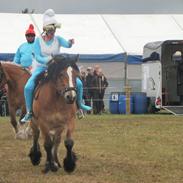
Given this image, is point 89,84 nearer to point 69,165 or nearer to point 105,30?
A: point 105,30

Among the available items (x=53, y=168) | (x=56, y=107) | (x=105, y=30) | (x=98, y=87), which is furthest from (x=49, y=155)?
(x=105, y=30)

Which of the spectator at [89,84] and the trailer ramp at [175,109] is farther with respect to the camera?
the spectator at [89,84]

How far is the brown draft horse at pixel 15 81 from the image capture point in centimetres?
1232

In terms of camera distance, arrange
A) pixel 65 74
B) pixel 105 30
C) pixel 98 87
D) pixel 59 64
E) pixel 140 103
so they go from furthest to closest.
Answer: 1. pixel 105 30
2. pixel 140 103
3. pixel 98 87
4. pixel 59 64
5. pixel 65 74

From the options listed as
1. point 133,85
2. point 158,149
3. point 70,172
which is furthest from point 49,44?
point 133,85

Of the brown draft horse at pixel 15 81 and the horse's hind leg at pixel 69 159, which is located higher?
the brown draft horse at pixel 15 81

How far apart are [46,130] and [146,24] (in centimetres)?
1988

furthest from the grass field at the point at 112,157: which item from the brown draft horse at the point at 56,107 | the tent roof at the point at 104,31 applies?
the tent roof at the point at 104,31

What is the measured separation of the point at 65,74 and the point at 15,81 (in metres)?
4.58

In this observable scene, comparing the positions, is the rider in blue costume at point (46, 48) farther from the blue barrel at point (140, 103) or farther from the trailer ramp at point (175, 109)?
the blue barrel at point (140, 103)

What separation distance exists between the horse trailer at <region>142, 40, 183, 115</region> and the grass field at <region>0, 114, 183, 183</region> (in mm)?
6727

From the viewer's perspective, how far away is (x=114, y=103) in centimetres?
2400

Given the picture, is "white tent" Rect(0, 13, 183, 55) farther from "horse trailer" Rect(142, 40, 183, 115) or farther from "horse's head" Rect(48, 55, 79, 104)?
"horse's head" Rect(48, 55, 79, 104)

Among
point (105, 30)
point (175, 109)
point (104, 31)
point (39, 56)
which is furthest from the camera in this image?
point (105, 30)
